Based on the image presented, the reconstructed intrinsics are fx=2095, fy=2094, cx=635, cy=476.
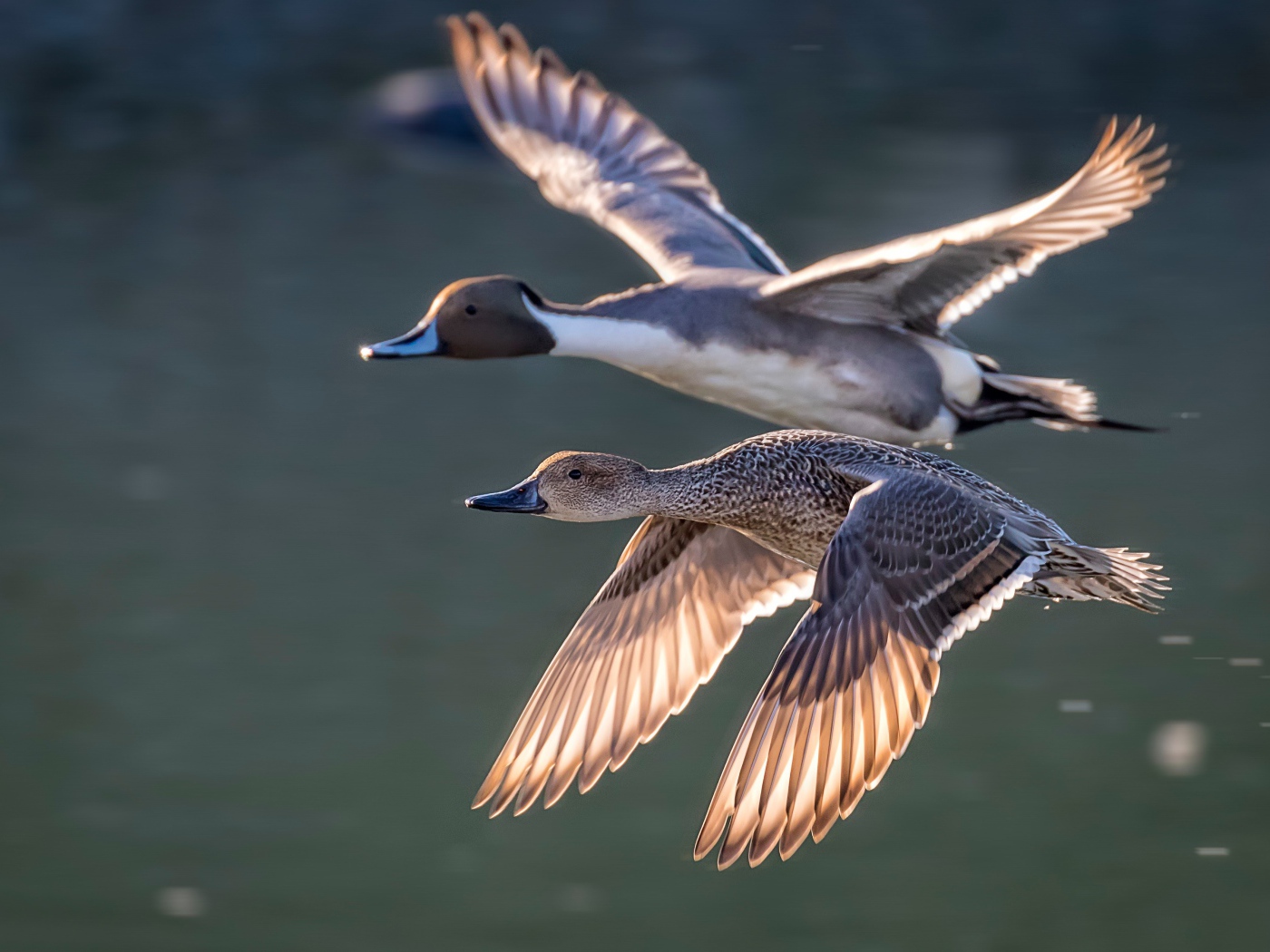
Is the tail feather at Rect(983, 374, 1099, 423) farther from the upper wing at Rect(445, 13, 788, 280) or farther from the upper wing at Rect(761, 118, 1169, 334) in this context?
the upper wing at Rect(445, 13, 788, 280)

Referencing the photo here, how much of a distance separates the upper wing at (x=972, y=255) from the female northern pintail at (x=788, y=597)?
2.02ft

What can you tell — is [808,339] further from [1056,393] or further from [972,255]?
[1056,393]

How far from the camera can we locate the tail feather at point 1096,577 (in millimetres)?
3865

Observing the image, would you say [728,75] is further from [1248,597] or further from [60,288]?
[1248,597]

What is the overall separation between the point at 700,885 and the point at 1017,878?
886 millimetres

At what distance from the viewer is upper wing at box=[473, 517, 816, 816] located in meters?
3.87

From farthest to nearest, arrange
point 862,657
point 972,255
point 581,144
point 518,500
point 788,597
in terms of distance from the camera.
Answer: point 581,144 → point 972,255 → point 788,597 → point 518,500 → point 862,657

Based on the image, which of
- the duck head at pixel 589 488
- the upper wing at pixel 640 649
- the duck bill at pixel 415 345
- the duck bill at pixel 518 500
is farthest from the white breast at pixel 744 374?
the duck bill at pixel 518 500

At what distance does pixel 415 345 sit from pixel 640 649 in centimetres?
126

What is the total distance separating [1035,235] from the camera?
4.51 meters

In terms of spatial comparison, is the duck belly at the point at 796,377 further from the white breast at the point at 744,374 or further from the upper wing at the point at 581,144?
the upper wing at the point at 581,144

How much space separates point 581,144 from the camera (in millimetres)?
5848

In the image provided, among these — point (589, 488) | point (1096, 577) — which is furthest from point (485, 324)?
point (1096, 577)

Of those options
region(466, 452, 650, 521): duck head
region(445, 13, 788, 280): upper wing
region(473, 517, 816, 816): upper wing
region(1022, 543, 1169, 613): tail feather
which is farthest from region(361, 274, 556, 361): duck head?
region(1022, 543, 1169, 613): tail feather
